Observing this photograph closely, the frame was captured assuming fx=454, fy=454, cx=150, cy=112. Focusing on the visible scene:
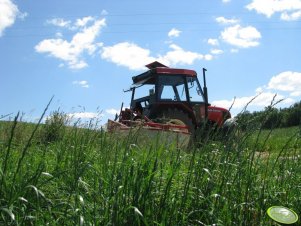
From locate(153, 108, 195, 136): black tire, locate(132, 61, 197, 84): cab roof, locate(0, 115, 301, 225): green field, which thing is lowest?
locate(0, 115, 301, 225): green field

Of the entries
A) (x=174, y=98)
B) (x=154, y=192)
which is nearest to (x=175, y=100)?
(x=174, y=98)

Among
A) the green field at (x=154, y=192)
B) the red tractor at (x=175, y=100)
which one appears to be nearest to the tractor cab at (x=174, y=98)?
the red tractor at (x=175, y=100)

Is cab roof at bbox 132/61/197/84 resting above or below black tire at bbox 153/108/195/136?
above

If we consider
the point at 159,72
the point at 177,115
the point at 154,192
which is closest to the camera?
the point at 154,192

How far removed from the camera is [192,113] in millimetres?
11398

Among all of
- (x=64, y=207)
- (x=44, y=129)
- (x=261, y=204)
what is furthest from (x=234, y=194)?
(x=44, y=129)

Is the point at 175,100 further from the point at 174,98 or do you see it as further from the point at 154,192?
the point at 154,192

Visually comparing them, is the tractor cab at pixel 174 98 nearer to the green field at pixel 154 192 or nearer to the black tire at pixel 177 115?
the black tire at pixel 177 115

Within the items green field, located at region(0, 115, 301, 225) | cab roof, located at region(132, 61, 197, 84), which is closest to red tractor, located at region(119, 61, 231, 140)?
cab roof, located at region(132, 61, 197, 84)

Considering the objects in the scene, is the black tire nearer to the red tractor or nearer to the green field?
the red tractor

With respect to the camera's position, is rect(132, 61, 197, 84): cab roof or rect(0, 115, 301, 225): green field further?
rect(132, 61, 197, 84): cab roof

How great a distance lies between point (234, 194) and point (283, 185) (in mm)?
682

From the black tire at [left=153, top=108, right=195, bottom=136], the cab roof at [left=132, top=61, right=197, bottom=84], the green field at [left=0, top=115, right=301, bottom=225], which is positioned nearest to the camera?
the green field at [left=0, top=115, right=301, bottom=225]

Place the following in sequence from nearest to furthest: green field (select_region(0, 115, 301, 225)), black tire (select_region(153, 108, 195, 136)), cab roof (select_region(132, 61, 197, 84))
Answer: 1. green field (select_region(0, 115, 301, 225))
2. black tire (select_region(153, 108, 195, 136))
3. cab roof (select_region(132, 61, 197, 84))
